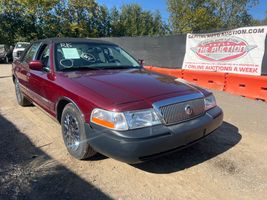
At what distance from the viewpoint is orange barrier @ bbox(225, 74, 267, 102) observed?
6.96 metres

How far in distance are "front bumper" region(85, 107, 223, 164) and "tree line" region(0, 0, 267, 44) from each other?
90.8ft

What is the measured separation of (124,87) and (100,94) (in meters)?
0.34

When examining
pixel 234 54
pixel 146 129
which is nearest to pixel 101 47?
pixel 146 129

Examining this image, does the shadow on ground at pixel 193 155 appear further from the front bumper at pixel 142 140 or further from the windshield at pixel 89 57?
the windshield at pixel 89 57

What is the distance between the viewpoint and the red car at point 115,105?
280 centimetres

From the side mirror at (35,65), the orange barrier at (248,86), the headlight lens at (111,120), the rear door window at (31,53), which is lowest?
the orange barrier at (248,86)

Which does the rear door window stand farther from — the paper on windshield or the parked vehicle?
the parked vehicle

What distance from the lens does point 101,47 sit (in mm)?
4672

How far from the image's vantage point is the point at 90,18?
34094 mm

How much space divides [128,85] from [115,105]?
1.83 feet

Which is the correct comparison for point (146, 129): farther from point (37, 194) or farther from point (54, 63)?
point (54, 63)

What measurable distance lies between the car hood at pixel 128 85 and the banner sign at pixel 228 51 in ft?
15.6

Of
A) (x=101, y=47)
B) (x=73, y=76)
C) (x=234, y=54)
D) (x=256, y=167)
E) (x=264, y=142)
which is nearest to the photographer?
(x=256, y=167)

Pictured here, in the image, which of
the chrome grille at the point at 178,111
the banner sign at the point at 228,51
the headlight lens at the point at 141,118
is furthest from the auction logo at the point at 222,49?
the headlight lens at the point at 141,118
